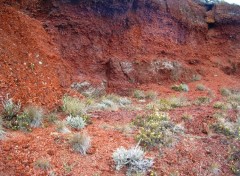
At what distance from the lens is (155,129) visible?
652cm

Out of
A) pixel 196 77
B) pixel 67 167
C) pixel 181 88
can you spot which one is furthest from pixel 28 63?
pixel 196 77

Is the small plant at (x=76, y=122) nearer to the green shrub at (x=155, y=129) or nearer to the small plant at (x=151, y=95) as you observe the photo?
the green shrub at (x=155, y=129)

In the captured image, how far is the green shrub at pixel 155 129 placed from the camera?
6090mm

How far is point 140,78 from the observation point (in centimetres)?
1157

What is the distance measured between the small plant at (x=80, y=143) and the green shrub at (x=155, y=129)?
1182 mm

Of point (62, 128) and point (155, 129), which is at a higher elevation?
point (155, 129)

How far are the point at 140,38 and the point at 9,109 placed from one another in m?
7.52

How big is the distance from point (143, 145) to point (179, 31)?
946cm

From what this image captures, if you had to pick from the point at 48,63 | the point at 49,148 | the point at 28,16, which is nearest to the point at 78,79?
the point at 48,63

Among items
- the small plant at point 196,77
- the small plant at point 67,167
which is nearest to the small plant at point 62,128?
the small plant at point 67,167

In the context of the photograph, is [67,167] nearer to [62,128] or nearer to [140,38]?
[62,128]

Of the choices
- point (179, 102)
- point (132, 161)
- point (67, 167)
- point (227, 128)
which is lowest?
point (179, 102)

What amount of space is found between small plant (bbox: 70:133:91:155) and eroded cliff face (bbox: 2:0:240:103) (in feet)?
14.2

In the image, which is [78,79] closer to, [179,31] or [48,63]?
[48,63]
